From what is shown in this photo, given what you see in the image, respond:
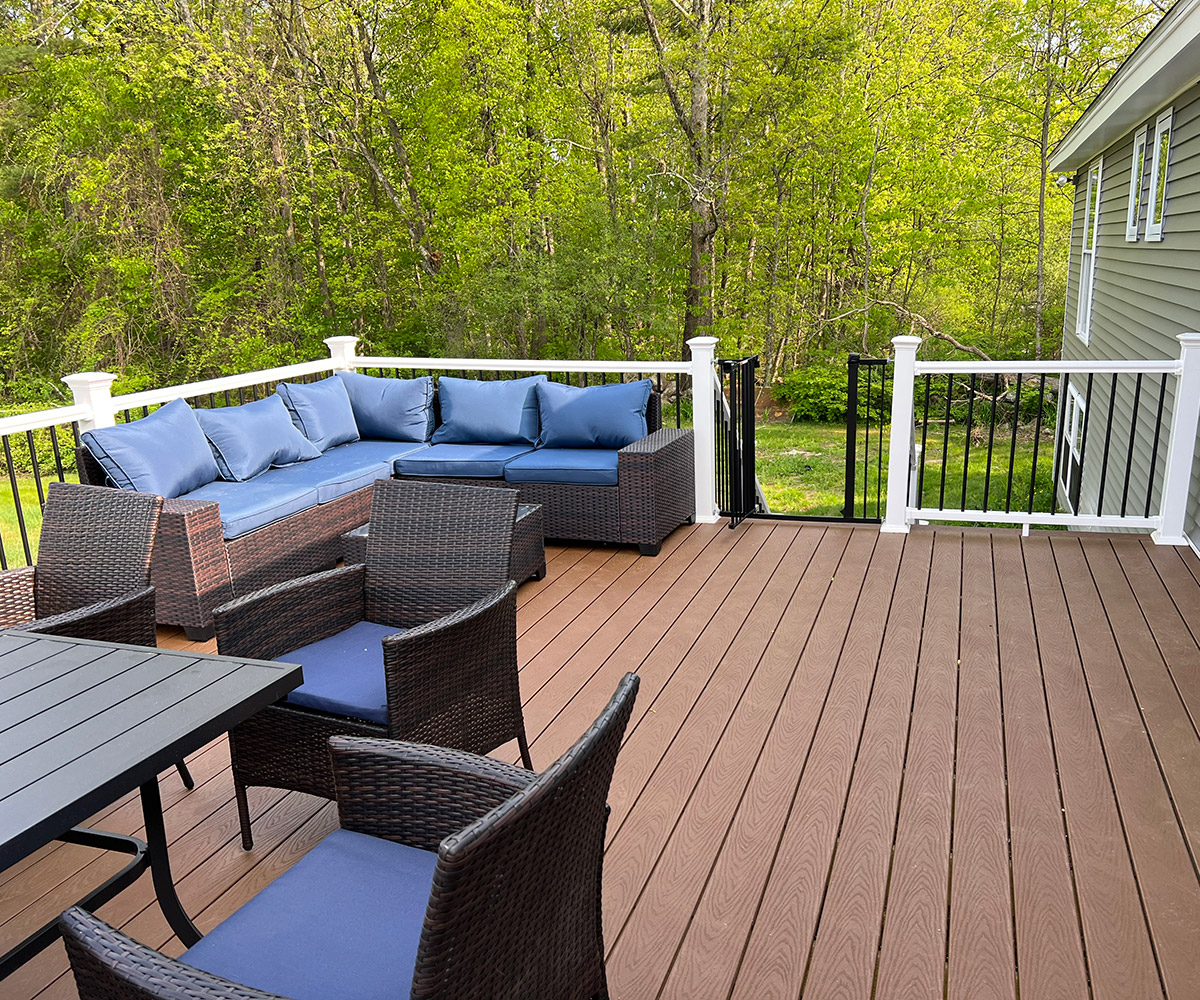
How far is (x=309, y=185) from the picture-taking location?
1409 cm

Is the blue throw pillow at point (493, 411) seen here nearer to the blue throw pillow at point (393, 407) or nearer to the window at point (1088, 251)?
the blue throw pillow at point (393, 407)

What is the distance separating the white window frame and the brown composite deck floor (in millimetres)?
3889

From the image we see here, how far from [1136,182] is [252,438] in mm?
6600

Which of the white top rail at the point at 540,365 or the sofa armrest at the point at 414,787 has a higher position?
the white top rail at the point at 540,365

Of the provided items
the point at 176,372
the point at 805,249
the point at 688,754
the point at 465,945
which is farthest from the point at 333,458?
the point at 805,249

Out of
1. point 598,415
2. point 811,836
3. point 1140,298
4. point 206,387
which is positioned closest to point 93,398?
point 206,387

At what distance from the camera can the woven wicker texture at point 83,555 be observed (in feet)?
9.73

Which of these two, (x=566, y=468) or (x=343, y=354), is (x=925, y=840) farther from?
(x=343, y=354)

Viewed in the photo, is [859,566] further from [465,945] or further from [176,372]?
[176,372]

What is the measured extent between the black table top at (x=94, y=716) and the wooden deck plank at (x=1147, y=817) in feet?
6.57

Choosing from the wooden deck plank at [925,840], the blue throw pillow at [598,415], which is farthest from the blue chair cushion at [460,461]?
the wooden deck plank at [925,840]

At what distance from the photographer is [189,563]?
3955 mm

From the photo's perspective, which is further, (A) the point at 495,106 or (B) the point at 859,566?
(A) the point at 495,106

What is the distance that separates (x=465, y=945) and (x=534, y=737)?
1.86 m
